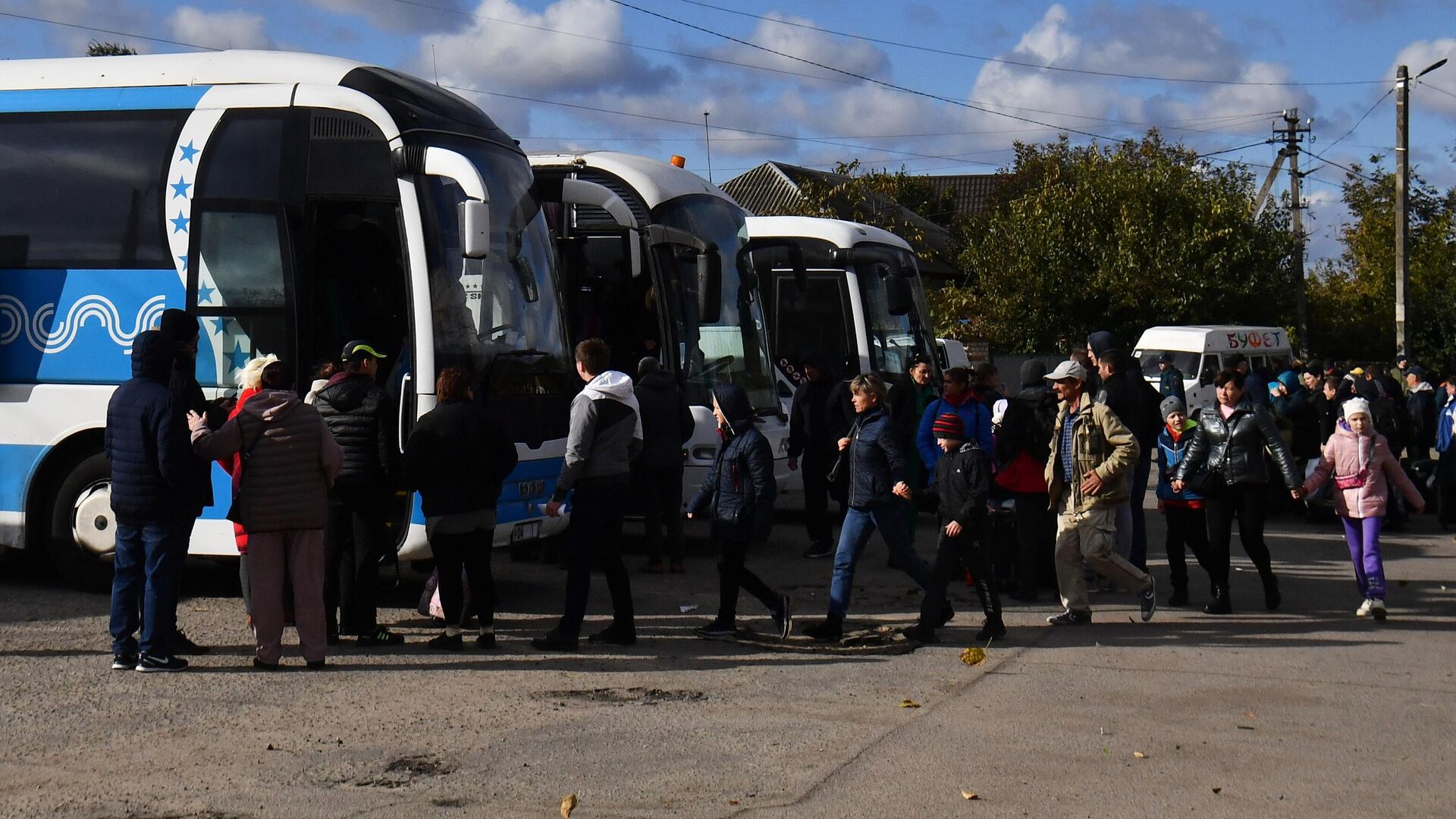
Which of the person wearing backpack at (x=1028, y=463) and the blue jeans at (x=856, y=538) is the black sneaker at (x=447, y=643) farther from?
the person wearing backpack at (x=1028, y=463)

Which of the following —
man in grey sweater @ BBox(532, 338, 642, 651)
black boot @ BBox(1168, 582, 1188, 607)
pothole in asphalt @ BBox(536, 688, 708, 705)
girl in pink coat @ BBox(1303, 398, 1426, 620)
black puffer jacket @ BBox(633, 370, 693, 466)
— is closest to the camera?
pothole in asphalt @ BBox(536, 688, 708, 705)

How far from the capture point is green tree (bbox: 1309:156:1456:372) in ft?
143

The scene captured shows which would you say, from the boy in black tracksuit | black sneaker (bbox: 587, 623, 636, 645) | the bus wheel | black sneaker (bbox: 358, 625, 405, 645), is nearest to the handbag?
black sneaker (bbox: 358, 625, 405, 645)

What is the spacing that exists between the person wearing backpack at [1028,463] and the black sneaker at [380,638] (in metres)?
4.34

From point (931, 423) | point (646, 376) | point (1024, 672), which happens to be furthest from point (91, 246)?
point (1024, 672)

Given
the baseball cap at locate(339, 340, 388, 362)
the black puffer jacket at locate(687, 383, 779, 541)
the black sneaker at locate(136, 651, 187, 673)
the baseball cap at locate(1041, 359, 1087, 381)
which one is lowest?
the black sneaker at locate(136, 651, 187, 673)

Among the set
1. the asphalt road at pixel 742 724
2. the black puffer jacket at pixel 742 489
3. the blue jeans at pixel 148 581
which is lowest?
the asphalt road at pixel 742 724

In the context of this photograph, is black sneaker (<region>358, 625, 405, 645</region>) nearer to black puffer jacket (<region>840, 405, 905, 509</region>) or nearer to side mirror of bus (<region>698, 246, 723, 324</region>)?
black puffer jacket (<region>840, 405, 905, 509</region>)

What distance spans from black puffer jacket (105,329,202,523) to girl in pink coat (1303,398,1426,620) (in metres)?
7.23

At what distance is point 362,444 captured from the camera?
337 inches

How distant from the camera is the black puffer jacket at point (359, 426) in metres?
8.57

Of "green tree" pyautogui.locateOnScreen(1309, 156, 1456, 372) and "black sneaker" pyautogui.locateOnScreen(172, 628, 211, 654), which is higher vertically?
"green tree" pyautogui.locateOnScreen(1309, 156, 1456, 372)

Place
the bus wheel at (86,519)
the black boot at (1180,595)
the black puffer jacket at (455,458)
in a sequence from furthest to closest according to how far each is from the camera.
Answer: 1. the black boot at (1180,595)
2. the bus wheel at (86,519)
3. the black puffer jacket at (455,458)

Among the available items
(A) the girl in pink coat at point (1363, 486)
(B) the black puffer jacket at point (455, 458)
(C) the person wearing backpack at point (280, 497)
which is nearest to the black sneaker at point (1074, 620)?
(A) the girl in pink coat at point (1363, 486)
